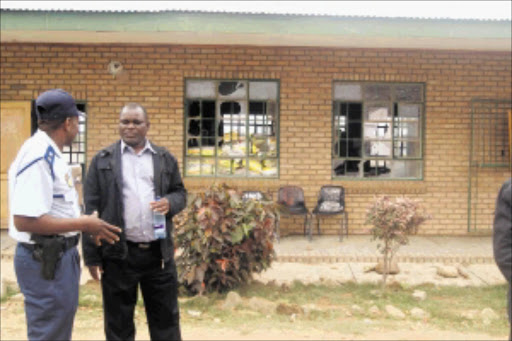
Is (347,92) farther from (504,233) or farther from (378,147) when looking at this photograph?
(504,233)

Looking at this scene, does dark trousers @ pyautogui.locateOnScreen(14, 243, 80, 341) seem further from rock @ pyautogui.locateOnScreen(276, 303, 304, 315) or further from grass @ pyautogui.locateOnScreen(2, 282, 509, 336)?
rock @ pyautogui.locateOnScreen(276, 303, 304, 315)

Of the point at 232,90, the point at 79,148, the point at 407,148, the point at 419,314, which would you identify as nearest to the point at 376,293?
the point at 419,314

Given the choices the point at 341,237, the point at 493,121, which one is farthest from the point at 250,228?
the point at 493,121

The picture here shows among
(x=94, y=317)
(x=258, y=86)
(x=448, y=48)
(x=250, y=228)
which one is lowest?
(x=94, y=317)

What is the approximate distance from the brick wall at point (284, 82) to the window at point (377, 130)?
0.57ft

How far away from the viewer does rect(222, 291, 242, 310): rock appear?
5195 millimetres

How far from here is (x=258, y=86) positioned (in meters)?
9.06

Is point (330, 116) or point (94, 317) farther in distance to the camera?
point (330, 116)

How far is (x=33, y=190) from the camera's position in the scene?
8.60 feet

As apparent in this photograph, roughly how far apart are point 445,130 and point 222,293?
5.24 meters

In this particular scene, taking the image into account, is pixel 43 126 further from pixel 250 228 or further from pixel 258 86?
pixel 258 86

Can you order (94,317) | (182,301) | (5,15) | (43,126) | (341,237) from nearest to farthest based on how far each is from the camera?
(43,126) < (94,317) < (182,301) < (5,15) < (341,237)

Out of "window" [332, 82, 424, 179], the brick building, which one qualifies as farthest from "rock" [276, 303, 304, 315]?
"window" [332, 82, 424, 179]

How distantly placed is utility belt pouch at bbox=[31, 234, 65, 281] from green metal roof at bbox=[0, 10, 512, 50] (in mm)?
5386
